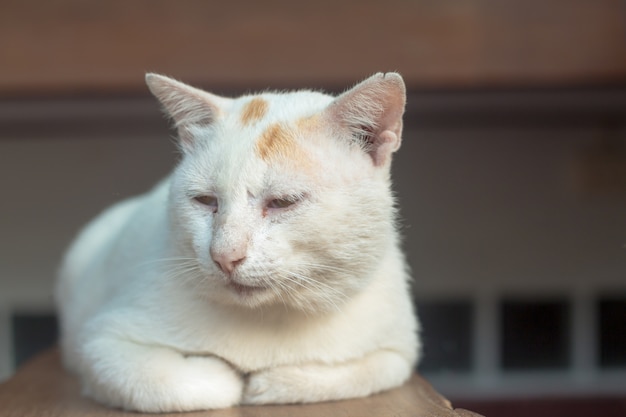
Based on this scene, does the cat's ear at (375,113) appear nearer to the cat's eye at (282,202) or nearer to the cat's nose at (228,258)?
the cat's eye at (282,202)

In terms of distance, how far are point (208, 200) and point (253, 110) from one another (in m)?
0.16

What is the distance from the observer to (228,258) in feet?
3.55

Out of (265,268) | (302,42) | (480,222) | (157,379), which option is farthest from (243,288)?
(480,222)

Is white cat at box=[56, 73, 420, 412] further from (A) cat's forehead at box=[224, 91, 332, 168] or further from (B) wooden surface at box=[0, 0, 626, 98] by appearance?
(B) wooden surface at box=[0, 0, 626, 98]

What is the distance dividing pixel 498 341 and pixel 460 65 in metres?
1.68

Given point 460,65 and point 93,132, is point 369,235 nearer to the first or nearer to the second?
point 460,65

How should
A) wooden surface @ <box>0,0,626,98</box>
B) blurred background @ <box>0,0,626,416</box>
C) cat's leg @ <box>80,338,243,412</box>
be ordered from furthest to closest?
blurred background @ <box>0,0,626,416</box> < wooden surface @ <box>0,0,626,98</box> < cat's leg @ <box>80,338,243,412</box>

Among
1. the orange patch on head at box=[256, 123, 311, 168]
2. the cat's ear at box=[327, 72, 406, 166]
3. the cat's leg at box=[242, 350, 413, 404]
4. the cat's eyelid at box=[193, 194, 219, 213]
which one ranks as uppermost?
the cat's ear at box=[327, 72, 406, 166]

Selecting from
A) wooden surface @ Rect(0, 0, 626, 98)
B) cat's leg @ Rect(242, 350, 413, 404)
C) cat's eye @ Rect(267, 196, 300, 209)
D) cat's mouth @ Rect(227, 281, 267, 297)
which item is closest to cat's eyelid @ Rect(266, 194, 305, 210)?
cat's eye @ Rect(267, 196, 300, 209)

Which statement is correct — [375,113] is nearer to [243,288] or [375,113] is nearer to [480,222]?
[243,288]

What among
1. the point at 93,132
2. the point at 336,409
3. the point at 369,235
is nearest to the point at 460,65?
the point at 369,235

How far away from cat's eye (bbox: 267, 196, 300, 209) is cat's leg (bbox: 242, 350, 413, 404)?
27 centimetres

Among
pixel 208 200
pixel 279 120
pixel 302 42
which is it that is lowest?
pixel 208 200

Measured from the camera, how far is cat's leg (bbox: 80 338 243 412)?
1.19 metres
